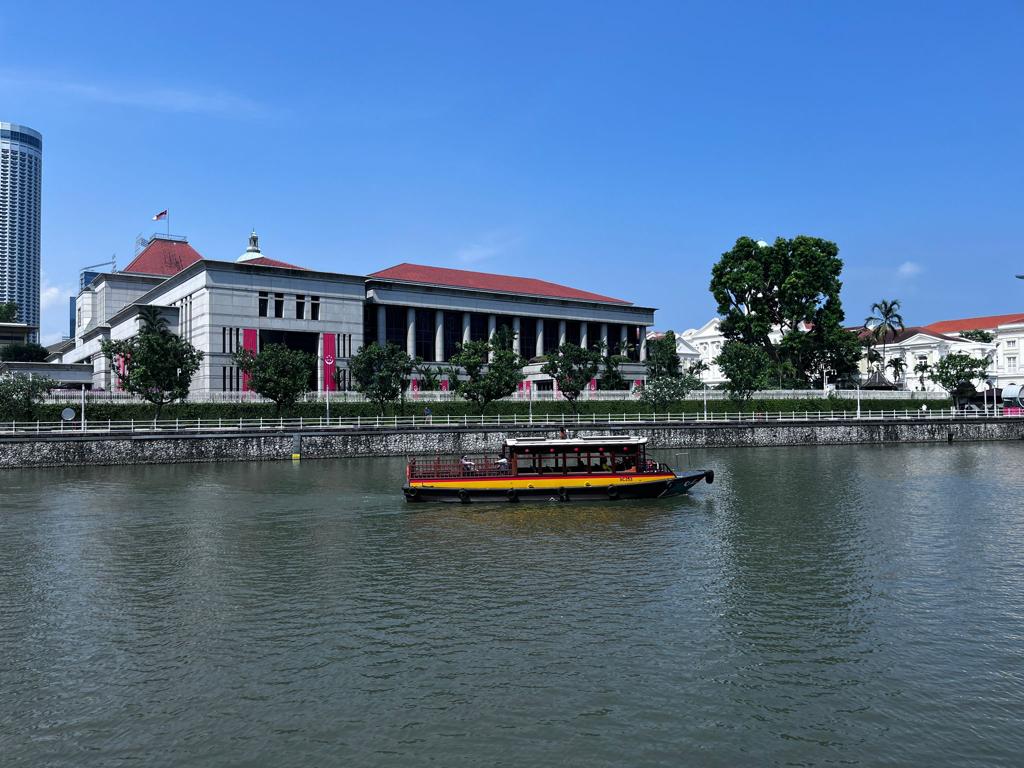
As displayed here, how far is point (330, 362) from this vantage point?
9206 centimetres

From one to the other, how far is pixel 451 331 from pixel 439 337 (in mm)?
3464

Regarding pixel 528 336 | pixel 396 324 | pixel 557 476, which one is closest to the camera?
pixel 557 476

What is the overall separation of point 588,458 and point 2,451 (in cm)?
4521

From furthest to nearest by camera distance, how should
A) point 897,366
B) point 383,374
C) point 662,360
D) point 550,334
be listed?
point 897,366 → point 550,334 → point 662,360 → point 383,374

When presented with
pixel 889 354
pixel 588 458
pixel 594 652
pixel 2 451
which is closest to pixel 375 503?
pixel 588 458

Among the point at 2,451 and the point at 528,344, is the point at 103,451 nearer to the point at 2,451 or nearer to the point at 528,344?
the point at 2,451

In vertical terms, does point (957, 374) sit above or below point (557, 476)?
above

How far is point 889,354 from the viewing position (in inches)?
5330

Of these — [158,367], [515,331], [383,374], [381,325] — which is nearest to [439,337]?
[381,325]

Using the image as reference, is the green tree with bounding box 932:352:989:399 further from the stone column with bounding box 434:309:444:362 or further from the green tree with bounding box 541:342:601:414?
the stone column with bounding box 434:309:444:362

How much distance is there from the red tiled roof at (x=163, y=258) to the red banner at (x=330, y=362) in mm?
41663

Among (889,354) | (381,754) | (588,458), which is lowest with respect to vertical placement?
(381,754)

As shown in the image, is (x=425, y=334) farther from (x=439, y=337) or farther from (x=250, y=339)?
(x=250, y=339)

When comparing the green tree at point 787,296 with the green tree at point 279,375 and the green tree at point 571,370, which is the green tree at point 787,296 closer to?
the green tree at point 571,370
